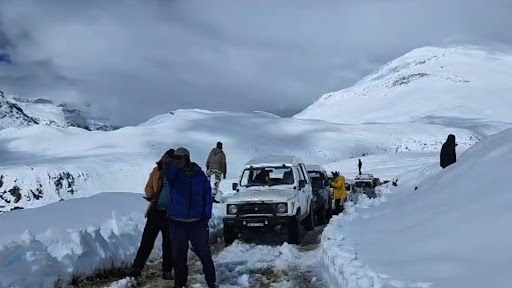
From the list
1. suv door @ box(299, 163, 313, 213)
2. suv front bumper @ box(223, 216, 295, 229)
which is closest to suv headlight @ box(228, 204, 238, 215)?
suv front bumper @ box(223, 216, 295, 229)

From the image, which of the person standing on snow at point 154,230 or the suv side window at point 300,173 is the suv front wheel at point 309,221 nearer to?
the suv side window at point 300,173

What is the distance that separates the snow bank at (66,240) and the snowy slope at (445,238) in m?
3.88

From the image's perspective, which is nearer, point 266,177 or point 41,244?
point 41,244

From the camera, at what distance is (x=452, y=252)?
7.62 m

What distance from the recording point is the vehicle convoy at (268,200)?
14000 mm

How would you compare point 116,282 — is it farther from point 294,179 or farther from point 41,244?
point 294,179

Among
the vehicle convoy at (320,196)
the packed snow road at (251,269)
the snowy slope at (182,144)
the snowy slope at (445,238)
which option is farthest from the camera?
the snowy slope at (182,144)

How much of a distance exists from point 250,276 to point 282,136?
117m

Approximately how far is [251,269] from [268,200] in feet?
11.2

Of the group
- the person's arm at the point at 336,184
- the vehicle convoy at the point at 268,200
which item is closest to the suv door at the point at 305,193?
the vehicle convoy at the point at 268,200

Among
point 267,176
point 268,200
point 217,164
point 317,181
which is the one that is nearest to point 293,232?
point 268,200

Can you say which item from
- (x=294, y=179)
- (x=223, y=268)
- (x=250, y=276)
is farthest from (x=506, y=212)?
(x=294, y=179)

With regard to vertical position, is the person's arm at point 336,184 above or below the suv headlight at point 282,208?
above

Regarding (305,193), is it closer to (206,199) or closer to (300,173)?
(300,173)
